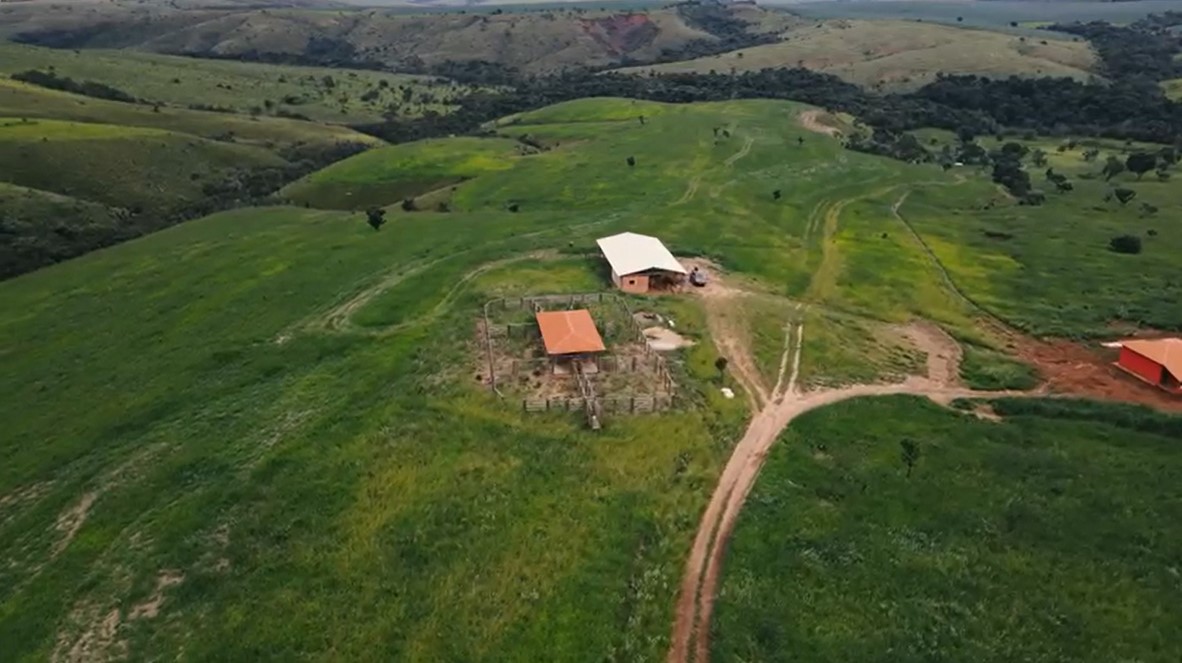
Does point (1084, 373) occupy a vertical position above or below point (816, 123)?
above

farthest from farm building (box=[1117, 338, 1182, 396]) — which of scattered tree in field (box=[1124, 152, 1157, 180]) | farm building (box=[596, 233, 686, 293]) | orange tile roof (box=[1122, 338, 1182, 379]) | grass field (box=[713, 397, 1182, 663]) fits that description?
scattered tree in field (box=[1124, 152, 1157, 180])

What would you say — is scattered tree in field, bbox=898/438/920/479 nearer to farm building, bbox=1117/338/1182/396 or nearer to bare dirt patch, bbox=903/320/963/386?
bare dirt patch, bbox=903/320/963/386

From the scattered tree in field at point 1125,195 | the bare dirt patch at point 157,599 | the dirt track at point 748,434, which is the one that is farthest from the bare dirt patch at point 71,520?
the scattered tree in field at point 1125,195

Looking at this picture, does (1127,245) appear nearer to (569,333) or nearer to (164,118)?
(569,333)

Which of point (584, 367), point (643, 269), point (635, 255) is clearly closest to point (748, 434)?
point (584, 367)

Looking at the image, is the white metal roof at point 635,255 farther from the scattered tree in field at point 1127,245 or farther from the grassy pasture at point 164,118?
the grassy pasture at point 164,118

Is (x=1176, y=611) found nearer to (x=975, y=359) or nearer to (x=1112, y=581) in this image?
(x=1112, y=581)
